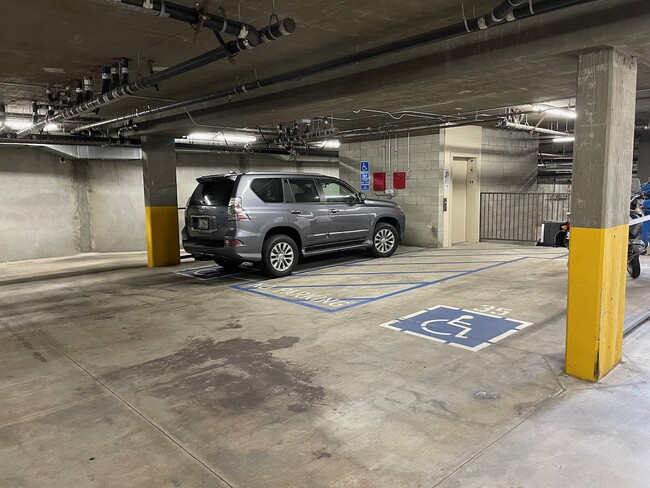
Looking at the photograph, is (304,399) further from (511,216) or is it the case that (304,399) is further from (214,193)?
(511,216)

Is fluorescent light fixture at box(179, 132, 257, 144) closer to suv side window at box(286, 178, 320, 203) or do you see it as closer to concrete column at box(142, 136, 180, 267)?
concrete column at box(142, 136, 180, 267)

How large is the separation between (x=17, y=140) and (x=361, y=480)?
10895mm

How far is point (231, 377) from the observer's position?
3938mm

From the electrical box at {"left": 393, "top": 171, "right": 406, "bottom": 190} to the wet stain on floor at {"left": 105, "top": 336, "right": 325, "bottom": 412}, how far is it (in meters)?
8.10

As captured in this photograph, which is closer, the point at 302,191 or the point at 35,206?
the point at 302,191

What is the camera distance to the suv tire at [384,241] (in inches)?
393

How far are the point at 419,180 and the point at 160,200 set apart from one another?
628cm

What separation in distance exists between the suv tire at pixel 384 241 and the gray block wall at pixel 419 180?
68.9 inches

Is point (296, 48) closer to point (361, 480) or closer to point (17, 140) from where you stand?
point (361, 480)

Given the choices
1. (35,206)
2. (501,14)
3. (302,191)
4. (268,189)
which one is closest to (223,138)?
(35,206)

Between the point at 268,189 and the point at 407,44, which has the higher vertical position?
the point at 407,44

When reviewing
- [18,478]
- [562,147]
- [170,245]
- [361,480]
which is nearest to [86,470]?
[18,478]

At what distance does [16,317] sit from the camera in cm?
599

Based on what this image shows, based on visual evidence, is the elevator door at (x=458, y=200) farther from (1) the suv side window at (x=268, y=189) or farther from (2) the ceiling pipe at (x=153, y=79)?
(2) the ceiling pipe at (x=153, y=79)
